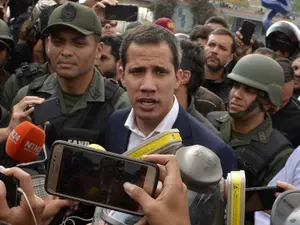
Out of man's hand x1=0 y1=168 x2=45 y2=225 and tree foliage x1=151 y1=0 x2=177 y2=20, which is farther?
tree foliage x1=151 y1=0 x2=177 y2=20

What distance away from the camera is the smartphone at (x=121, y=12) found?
514 centimetres

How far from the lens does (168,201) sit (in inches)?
60.8

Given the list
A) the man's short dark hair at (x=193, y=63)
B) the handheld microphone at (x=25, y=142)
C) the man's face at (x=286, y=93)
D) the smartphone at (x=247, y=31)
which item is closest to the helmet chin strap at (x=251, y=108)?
the man's short dark hair at (x=193, y=63)

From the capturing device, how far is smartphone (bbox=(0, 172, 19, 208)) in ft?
5.66

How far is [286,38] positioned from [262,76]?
2.28m

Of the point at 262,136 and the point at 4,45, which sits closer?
the point at 262,136

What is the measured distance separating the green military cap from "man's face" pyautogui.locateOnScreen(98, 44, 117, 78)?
5.88 ft

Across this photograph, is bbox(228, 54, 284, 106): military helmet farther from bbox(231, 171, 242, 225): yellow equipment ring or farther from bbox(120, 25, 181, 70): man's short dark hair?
bbox(231, 171, 242, 225): yellow equipment ring

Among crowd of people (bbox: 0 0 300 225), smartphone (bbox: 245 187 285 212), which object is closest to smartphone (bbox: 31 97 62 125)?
crowd of people (bbox: 0 0 300 225)

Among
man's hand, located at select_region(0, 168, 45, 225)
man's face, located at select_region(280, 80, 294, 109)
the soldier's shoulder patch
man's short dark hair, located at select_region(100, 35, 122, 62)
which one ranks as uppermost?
man's hand, located at select_region(0, 168, 45, 225)

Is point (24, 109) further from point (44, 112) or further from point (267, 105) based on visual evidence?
point (267, 105)

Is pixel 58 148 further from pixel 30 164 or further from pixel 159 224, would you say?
pixel 30 164

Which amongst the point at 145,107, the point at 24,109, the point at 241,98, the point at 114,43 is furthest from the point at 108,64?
the point at 145,107

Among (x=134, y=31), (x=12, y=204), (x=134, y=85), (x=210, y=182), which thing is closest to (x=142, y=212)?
A: (x=210, y=182)
